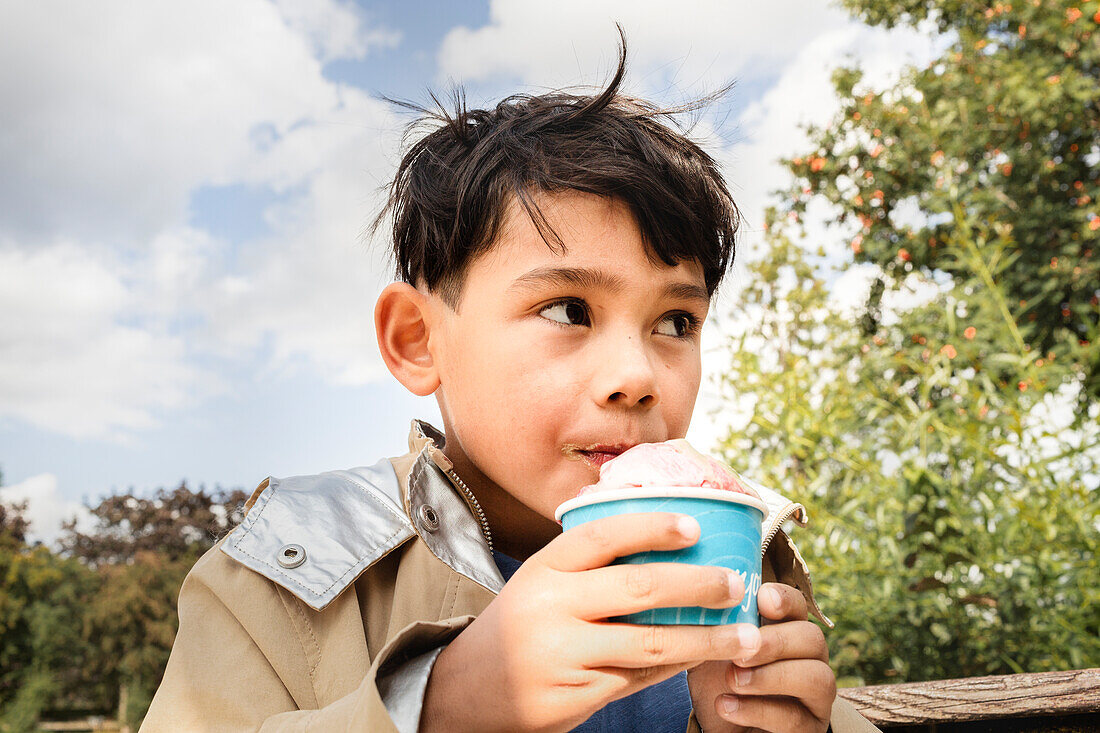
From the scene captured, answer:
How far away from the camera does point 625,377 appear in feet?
4.19

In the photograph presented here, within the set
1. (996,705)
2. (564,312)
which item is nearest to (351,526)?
(564,312)

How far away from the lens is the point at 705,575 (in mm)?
881

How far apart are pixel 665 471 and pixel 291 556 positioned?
62cm

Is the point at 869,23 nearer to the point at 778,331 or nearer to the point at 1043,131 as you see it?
the point at 1043,131

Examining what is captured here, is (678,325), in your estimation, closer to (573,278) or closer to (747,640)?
(573,278)

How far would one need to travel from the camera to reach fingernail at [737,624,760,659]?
3.07 ft

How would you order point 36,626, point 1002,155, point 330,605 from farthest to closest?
point 36,626 < point 1002,155 < point 330,605

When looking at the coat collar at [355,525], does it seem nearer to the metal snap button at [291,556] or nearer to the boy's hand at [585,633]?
the metal snap button at [291,556]

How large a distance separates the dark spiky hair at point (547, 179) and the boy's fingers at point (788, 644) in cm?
66

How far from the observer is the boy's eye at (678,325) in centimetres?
151

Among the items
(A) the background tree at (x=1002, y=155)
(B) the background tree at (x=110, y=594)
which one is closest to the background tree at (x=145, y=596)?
(B) the background tree at (x=110, y=594)

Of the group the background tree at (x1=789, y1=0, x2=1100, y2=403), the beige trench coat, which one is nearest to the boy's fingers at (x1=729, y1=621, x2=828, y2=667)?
the beige trench coat

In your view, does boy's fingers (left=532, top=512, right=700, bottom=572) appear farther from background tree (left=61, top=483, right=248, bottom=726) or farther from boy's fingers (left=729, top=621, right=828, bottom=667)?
background tree (left=61, top=483, right=248, bottom=726)

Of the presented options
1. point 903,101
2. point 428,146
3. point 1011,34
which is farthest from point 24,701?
point 1011,34
